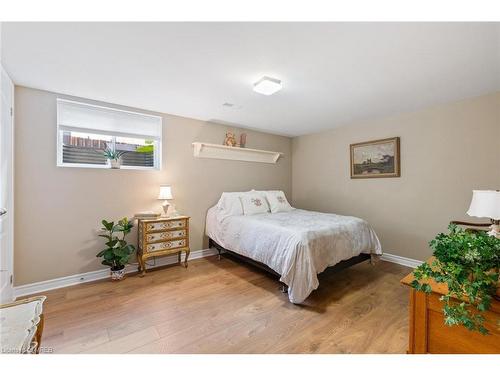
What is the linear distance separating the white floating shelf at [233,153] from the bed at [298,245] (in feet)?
3.84

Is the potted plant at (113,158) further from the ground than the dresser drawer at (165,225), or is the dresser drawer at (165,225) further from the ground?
the potted plant at (113,158)

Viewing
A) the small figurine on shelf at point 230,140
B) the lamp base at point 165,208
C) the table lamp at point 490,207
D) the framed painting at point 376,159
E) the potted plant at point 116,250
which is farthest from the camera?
the small figurine on shelf at point 230,140

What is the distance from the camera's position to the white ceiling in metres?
1.49

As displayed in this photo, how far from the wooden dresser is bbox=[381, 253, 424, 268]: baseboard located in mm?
2487

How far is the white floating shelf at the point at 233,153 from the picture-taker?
11.7ft

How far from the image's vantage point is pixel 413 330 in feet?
3.77

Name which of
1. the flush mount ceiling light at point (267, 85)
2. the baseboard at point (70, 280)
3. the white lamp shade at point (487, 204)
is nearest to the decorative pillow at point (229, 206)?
the baseboard at point (70, 280)

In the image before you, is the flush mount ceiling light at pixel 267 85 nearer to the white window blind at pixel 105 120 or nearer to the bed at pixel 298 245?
the bed at pixel 298 245

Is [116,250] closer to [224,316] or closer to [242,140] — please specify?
[224,316]

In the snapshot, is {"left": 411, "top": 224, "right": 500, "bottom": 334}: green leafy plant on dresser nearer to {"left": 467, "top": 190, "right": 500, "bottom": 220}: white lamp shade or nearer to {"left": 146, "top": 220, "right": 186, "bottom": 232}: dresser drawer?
{"left": 467, "top": 190, "right": 500, "bottom": 220}: white lamp shade

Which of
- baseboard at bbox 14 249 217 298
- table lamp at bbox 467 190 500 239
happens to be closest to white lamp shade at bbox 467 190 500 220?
table lamp at bbox 467 190 500 239

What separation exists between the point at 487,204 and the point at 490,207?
0.03m
